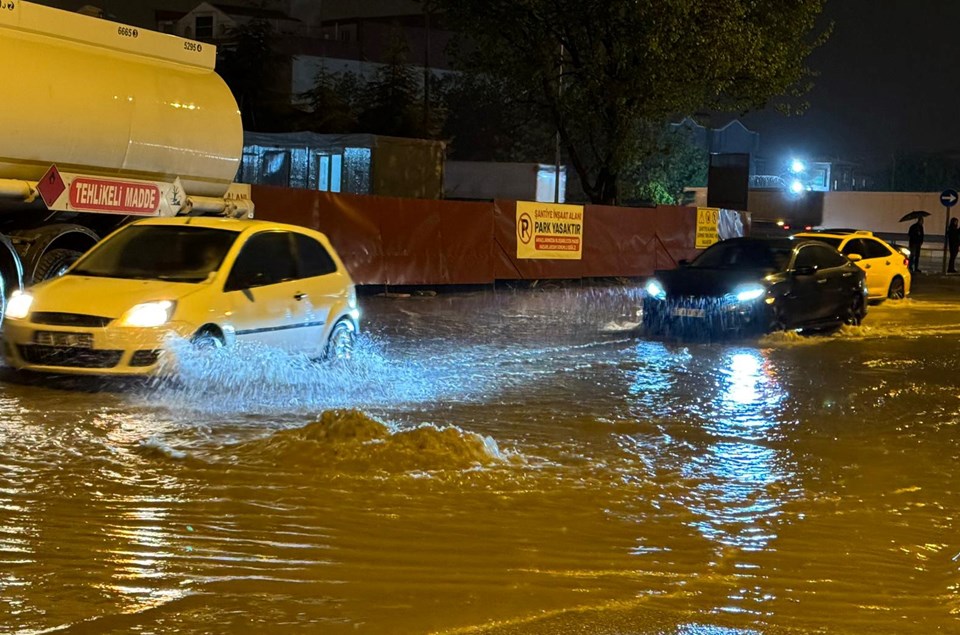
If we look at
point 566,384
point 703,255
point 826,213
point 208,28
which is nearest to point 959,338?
point 703,255

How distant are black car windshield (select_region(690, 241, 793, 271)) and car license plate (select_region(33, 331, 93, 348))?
9403mm

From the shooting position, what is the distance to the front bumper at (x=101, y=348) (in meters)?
9.38

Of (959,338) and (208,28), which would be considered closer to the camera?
(959,338)

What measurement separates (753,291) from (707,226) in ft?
50.1

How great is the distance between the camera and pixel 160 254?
34.9 feet

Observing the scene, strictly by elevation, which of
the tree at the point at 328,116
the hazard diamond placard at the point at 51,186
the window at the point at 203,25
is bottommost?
the hazard diamond placard at the point at 51,186

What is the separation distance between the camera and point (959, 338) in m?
17.0

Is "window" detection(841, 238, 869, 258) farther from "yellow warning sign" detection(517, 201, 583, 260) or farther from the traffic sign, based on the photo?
the traffic sign

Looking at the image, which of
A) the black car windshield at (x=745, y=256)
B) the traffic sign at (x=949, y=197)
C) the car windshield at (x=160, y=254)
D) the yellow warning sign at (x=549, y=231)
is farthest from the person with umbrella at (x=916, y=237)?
the car windshield at (x=160, y=254)

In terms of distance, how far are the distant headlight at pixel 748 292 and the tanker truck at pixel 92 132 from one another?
674cm

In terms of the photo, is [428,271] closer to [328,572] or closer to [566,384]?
[566,384]

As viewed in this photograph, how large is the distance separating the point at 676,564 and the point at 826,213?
206 feet

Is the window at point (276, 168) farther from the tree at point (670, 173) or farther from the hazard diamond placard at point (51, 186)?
the tree at point (670, 173)

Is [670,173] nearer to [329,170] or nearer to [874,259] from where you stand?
[329,170]
